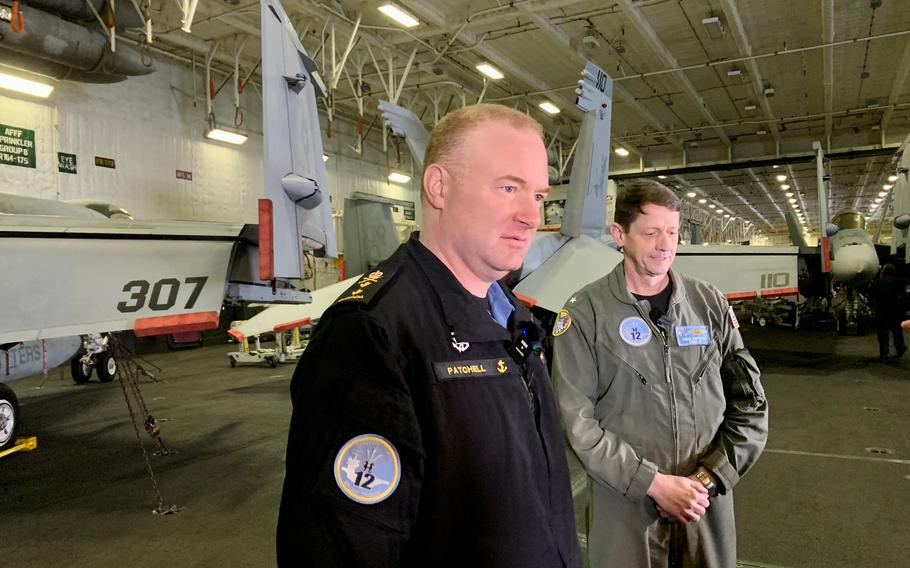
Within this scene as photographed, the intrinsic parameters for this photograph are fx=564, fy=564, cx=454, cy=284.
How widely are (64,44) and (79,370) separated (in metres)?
5.45

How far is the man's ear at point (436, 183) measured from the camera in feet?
3.62

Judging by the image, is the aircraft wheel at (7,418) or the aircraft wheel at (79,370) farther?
the aircraft wheel at (79,370)

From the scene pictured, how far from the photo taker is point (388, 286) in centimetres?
100

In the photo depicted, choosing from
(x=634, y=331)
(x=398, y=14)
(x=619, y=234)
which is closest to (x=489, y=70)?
(x=398, y=14)

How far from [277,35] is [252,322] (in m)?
4.18

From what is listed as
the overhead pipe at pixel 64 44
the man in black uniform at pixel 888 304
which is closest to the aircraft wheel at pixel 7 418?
the overhead pipe at pixel 64 44

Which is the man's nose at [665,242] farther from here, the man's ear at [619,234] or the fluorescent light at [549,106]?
the fluorescent light at [549,106]

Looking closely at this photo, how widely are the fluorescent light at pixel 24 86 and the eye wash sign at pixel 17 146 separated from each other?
0.73 metres

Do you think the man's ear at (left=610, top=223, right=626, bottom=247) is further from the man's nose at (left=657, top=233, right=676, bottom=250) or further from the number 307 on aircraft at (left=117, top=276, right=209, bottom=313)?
the number 307 on aircraft at (left=117, top=276, right=209, bottom=313)

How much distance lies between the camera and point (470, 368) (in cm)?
98

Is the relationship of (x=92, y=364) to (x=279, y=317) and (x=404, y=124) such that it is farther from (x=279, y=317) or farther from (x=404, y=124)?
(x=404, y=124)

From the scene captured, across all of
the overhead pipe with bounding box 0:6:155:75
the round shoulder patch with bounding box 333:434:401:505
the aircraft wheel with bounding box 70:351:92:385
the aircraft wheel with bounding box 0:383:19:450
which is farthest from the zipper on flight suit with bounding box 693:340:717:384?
the aircraft wheel with bounding box 70:351:92:385

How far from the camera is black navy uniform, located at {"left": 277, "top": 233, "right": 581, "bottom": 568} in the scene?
0.85 metres

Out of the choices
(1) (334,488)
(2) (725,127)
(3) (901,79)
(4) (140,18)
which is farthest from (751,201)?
(1) (334,488)
